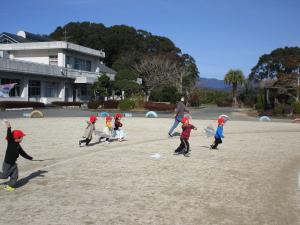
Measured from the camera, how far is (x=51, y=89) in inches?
1882

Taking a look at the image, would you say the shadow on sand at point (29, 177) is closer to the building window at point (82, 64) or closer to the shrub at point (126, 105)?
the shrub at point (126, 105)

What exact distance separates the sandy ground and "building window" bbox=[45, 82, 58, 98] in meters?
36.0

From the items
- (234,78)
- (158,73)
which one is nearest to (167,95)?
(158,73)

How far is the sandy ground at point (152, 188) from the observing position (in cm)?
540

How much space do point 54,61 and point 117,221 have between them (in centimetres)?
4693

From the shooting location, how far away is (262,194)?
6.88 metres

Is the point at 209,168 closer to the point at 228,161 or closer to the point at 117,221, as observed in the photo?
the point at 228,161

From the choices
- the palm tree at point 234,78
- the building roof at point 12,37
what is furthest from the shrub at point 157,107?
the palm tree at point 234,78

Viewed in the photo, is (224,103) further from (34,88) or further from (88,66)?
(34,88)

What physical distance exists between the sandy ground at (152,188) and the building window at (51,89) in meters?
36.0

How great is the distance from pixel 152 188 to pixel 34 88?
39764mm

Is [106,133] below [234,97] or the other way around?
below

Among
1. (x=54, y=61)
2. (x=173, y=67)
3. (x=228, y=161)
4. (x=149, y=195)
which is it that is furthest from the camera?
(x=173, y=67)

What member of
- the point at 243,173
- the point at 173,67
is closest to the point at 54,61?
the point at 173,67
